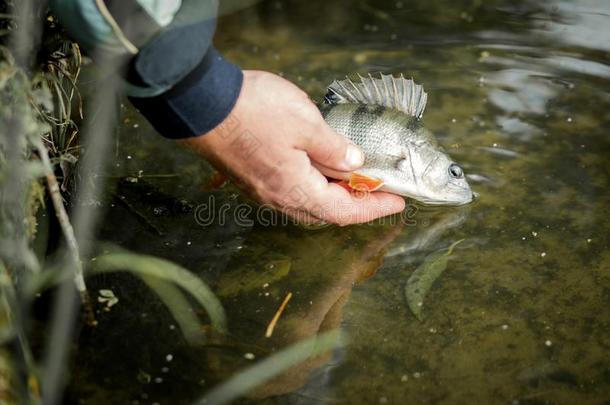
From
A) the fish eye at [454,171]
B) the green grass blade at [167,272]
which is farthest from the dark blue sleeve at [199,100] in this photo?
the fish eye at [454,171]

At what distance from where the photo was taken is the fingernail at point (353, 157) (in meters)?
2.62

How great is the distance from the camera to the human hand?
235 cm

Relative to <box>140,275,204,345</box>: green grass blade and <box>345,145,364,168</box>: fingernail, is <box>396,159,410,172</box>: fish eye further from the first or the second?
<box>140,275,204,345</box>: green grass blade

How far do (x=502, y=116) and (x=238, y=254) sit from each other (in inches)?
61.6

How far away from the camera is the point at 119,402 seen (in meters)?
2.25

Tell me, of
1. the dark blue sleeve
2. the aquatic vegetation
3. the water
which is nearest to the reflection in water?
the water

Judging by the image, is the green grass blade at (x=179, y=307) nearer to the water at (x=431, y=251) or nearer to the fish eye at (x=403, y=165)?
the water at (x=431, y=251)

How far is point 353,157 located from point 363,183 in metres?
0.22

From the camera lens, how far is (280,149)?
2416mm

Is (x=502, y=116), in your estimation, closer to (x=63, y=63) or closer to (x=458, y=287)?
(x=458, y=287)

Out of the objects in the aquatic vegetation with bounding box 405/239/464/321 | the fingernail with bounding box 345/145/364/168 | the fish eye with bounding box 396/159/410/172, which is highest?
the fingernail with bounding box 345/145/364/168

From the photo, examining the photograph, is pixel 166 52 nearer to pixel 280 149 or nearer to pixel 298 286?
pixel 280 149

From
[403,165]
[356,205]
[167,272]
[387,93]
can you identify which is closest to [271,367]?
[167,272]

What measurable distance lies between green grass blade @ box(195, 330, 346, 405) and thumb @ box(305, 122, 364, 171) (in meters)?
0.58
